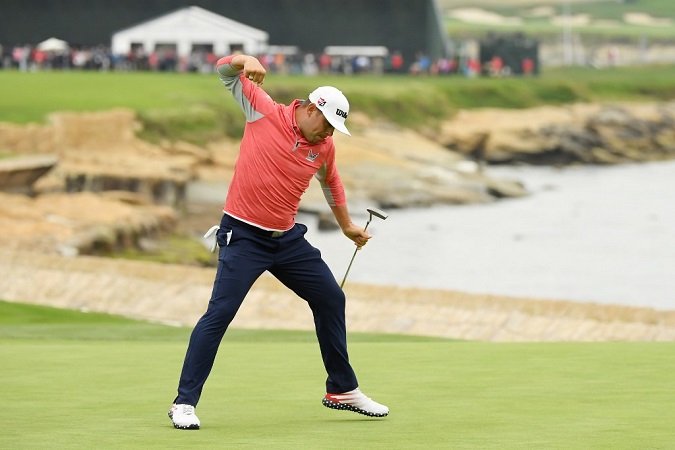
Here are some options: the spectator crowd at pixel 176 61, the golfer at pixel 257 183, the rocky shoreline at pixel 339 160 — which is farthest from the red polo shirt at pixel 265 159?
the spectator crowd at pixel 176 61

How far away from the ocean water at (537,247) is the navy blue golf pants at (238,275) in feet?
80.8

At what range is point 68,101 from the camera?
47.9 m

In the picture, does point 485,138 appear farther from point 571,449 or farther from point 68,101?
point 571,449

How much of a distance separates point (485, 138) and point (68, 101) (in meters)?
26.1

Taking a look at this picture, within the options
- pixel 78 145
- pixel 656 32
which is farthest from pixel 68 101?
pixel 656 32

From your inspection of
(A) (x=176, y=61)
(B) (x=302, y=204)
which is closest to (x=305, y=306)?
(B) (x=302, y=204)

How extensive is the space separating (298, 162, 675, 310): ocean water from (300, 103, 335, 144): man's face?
2493cm

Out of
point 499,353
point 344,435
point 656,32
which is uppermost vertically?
point 344,435

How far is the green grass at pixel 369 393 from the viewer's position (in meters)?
6.78

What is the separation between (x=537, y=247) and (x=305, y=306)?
2602 cm

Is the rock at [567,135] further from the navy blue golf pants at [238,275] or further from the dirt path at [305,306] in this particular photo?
the navy blue golf pants at [238,275]

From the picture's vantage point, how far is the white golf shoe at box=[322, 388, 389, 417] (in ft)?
25.3

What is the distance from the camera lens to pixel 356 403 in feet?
25.5

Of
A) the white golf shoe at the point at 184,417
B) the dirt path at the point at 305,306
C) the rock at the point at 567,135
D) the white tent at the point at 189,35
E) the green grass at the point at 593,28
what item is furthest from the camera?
the green grass at the point at 593,28
